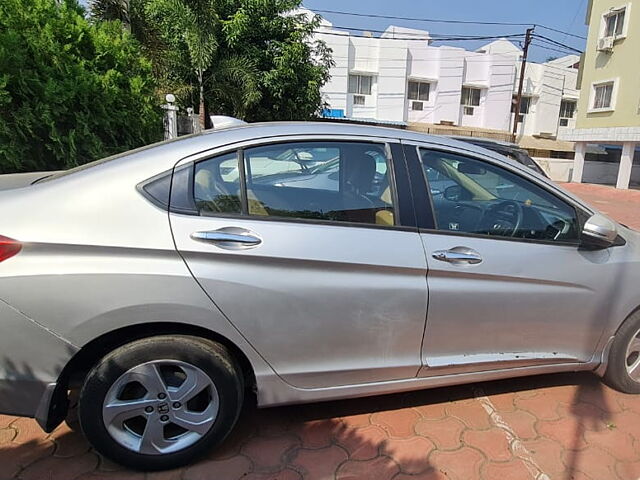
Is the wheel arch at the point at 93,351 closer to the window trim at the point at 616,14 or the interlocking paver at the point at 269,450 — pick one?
the interlocking paver at the point at 269,450

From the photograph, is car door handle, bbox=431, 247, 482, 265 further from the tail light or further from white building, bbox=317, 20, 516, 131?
white building, bbox=317, 20, 516, 131

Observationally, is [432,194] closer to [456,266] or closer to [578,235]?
[456,266]

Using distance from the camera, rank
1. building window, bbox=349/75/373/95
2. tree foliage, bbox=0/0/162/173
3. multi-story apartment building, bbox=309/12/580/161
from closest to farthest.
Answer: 1. tree foliage, bbox=0/0/162/173
2. multi-story apartment building, bbox=309/12/580/161
3. building window, bbox=349/75/373/95

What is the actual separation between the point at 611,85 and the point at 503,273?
73.4ft

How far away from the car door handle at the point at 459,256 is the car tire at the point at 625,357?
1.19m

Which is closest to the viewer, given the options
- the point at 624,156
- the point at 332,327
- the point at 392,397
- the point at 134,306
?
the point at 134,306

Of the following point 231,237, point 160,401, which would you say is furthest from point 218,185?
point 160,401

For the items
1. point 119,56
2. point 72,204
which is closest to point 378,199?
point 72,204

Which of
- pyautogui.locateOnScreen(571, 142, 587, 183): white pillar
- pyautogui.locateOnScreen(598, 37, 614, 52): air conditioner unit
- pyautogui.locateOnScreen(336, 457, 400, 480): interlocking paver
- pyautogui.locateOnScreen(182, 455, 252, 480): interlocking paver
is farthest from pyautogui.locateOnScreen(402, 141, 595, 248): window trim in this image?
pyautogui.locateOnScreen(598, 37, 614, 52): air conditioner unit

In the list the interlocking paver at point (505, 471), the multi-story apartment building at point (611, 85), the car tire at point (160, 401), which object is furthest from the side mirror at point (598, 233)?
the multi-story apartment building at point (611, 85)

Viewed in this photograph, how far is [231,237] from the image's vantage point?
1.79 metres

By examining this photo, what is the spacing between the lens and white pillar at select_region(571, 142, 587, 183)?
67.7ft

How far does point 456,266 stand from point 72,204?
5.75 ft

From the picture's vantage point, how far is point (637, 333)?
2555 mm
